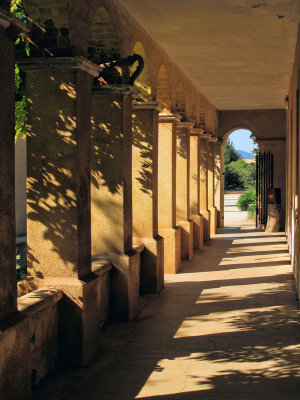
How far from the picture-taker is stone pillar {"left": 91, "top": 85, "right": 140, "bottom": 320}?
24.5 ft

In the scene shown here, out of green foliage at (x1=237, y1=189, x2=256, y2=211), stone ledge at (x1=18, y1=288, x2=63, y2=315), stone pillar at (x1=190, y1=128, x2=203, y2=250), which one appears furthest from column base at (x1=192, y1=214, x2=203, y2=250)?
green foliage at (x1=237, y1=189, x2=256, y2=211)

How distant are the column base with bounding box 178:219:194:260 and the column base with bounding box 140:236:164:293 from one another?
339 centimetres

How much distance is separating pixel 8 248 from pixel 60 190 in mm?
1535

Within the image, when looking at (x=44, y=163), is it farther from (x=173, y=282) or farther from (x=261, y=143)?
(x=261, y=143)

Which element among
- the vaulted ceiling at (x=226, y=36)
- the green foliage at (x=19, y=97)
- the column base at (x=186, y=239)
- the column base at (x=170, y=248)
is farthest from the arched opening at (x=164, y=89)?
the green foliage at (x=19, y=97)

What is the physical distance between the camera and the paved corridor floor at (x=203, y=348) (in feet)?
17.0

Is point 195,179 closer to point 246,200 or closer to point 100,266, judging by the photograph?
point 100,266

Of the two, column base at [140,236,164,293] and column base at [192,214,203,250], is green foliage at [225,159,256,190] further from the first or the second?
column base at [140,236,164,293]

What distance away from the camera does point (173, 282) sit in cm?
1045

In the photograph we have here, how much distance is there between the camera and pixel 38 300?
5.24 metres

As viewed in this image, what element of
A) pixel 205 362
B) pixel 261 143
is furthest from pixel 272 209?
pixel 205 362

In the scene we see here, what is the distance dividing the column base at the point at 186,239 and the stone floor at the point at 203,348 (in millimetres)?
1964

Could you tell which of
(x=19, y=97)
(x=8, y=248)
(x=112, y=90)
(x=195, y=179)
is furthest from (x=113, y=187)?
(x=195, y=179)

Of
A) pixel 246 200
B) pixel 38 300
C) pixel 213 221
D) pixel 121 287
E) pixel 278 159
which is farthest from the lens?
pixel 246 200
